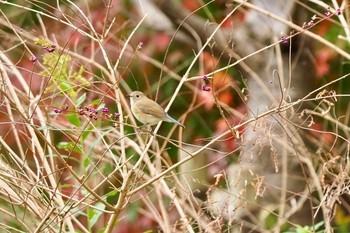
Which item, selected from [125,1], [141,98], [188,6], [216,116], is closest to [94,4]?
[125,1]

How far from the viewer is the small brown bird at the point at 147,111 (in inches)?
142

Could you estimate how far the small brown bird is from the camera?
11.8 feet

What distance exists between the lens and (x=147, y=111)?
12.2ft

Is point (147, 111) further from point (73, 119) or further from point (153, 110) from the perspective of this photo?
point (73, 119)

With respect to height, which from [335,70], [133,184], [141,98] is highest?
[133,184]

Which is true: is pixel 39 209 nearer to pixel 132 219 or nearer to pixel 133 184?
pixel 133 184

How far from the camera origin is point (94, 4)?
6.92 m

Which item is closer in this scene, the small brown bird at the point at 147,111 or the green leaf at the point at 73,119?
the green leaf at the point at 73,119

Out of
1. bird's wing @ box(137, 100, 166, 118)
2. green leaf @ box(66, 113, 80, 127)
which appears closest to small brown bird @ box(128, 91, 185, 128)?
bird's wing @ box(137, 100, 166, 118)

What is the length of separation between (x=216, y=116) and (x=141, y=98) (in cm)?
332

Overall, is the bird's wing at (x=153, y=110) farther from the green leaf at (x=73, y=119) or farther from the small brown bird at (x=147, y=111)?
the green leaf at (x=73, y=119)

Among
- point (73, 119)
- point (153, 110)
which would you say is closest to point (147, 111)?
point (153, 110)

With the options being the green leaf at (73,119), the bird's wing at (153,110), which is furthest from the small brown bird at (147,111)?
the green leaf at (73,119)

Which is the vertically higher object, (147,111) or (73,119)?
(73,119)
